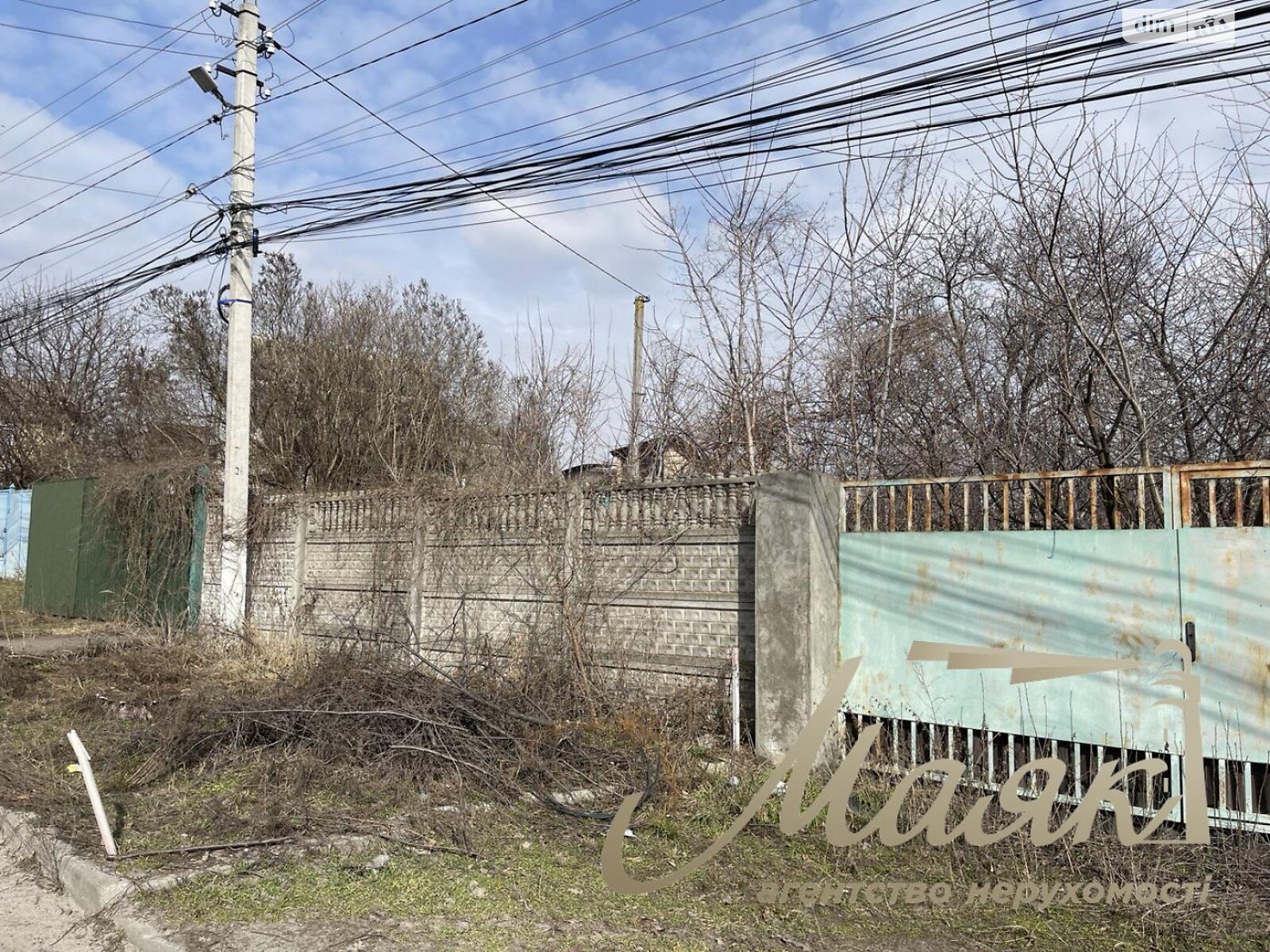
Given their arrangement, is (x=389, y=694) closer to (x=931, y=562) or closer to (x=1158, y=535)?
(x=931, y=562)

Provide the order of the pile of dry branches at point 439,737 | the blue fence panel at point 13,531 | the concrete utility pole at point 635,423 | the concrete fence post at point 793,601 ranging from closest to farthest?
1. the pile of dry branches at point 439,737
2. the concrete fence post at point 793,601
3. the concrete utility pole at point 635,423
4. the blue fence panel at point 13,531

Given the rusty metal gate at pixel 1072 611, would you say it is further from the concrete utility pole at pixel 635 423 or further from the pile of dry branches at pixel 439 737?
the concrete utility pole at pixel 635 423

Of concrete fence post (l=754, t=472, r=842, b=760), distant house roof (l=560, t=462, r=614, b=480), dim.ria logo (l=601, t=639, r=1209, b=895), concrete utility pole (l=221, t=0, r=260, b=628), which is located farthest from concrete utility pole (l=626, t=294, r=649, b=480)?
concrete utility pole (l=221, t=0, r=260, b=628)

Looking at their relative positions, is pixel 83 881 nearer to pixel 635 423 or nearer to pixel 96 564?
pixel 635 423

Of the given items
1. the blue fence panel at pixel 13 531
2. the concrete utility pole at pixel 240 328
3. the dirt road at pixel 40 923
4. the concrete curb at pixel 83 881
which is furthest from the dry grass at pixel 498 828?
the blue fence panel at pixel 13 531

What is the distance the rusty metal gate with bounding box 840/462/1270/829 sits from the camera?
474cm

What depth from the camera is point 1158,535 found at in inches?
196

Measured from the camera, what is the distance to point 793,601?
616cm

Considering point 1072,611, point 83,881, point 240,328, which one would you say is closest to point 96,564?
point 240,328

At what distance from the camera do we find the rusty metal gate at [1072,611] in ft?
15.5

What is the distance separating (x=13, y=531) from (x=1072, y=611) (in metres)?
22.5

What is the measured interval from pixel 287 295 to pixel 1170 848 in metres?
16.9

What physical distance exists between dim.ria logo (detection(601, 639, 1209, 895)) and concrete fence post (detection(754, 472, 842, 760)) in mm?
450

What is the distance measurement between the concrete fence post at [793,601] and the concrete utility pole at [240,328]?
7.11 meters
